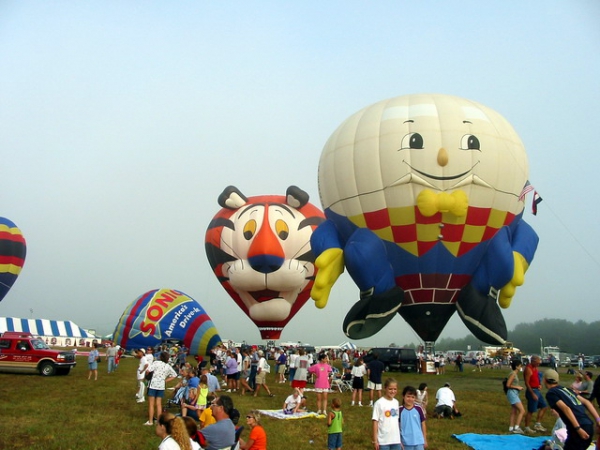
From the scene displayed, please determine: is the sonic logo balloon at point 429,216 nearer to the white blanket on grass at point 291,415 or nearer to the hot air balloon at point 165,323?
the white blanket on grass at point 291,415

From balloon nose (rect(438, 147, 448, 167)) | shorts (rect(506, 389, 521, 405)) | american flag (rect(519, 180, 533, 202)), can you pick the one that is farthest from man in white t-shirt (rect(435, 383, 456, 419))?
american flag (rect(519, 180, 533, 202))

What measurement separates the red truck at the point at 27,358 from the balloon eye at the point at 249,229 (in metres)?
9.13

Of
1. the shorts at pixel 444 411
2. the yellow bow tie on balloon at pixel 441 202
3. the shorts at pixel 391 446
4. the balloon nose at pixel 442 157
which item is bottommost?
the shorts at pixel 444 411

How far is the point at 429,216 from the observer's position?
49.1 ft

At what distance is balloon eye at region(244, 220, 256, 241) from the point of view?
24.4 meters

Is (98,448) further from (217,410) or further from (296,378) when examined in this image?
(296,378)

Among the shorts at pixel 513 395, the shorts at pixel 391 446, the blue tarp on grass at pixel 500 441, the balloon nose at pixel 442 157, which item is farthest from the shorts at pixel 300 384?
the balloon nose at pixel 442 157

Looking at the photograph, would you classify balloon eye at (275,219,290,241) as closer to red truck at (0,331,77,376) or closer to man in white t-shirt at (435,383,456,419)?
red truck at (0,331,77,376)

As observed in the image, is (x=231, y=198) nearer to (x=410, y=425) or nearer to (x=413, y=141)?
(x=413, y=141)

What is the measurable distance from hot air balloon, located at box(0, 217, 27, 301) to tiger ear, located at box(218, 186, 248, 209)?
1043 cm

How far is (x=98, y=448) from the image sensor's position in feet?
23.1

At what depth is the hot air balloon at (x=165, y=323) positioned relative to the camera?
23641 millimetres

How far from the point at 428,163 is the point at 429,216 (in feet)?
4.37

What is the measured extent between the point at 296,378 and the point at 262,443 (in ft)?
18.9
